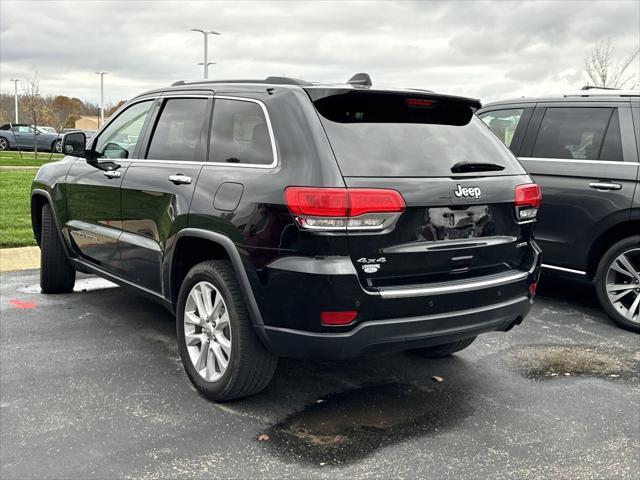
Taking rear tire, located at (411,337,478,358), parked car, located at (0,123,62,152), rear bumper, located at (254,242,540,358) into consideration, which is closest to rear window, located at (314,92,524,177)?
rear bumper, located at (254,242,540,358)

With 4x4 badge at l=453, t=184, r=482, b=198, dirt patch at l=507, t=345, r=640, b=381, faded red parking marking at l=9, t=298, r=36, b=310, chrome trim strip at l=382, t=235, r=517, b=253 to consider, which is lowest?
dirt patch at l=507, t=345, r=640, b=381

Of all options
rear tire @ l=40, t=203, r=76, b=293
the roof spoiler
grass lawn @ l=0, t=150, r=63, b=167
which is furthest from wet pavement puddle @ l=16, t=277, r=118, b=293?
grass lawn @ l=0, t=150, r=63, b=167

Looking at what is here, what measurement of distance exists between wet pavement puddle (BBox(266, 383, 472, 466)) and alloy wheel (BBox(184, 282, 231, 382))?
1.74ft

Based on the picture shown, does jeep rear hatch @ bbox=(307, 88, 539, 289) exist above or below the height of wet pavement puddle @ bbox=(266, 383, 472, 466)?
above

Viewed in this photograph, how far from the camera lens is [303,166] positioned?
3367 mm

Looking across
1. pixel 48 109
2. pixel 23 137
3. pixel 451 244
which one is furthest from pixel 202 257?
pixel 48 109

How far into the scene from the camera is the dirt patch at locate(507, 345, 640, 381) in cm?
453

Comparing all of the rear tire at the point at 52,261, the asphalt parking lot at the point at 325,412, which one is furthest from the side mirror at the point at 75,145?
the asphalt parking lot at the point at 325,412

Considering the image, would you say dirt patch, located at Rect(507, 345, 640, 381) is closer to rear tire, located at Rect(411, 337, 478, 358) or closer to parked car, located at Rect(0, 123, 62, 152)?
rear tire, located at Rect(411, 337, 478, 358)

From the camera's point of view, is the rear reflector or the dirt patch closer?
the rear reflector

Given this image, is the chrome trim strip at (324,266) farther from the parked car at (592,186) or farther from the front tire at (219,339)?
the parked car at (592,186)

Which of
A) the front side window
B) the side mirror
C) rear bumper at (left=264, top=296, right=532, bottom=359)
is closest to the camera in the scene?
rear bumper at (left=264, top=296, right=532, bottom=359)

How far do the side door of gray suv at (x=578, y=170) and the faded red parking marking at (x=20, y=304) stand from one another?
4508 millimetres

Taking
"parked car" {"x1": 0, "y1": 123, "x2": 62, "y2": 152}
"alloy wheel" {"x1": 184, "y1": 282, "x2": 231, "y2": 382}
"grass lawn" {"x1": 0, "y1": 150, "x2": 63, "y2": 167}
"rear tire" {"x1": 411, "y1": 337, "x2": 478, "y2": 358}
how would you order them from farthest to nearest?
"parked car" {"x1": 0, "y1": 123, "x2": 62, "y2": 152} → "grass lawn" {"x1": 0, "y1": 150, "x2": 63, "y2": 167} → "rear tire" {"x1": 411, "y1": 337, "x2": 478, "y2": 358} → "alloy wheel" {"x1": 184, "y1": 282, "x2": 231, "y2": 382}
